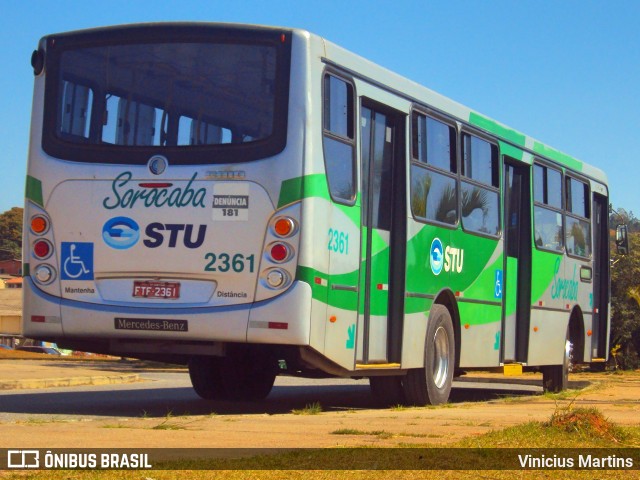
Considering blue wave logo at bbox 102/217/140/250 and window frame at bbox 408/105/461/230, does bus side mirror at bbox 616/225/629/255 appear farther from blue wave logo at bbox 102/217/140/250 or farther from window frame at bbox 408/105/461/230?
blue wave logo at bbox 102/217/140/250

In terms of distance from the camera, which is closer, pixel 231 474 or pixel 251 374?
pixel 231 474

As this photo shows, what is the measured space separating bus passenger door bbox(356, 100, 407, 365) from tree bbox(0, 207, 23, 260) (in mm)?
93957

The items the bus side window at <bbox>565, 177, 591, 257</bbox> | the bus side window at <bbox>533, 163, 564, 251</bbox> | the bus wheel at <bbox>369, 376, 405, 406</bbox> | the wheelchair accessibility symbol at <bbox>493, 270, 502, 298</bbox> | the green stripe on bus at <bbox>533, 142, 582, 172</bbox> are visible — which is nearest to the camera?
the bus wheel at <bbox>369, 376, 405, 406</bbox>

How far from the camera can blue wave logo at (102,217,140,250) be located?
11.4m

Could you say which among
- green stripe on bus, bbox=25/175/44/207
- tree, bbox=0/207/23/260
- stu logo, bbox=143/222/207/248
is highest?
tree, bbox=0/207/23/260

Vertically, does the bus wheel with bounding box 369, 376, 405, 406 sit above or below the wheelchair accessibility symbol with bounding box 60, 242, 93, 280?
below

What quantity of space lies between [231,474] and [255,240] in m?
4.50

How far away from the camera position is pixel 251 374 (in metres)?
14.9

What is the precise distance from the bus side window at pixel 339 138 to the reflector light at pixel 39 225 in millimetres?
2791

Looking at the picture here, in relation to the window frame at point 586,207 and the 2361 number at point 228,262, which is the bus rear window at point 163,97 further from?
the window frame at point 586,207

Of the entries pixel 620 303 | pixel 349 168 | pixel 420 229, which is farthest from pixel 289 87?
pixel 620 303

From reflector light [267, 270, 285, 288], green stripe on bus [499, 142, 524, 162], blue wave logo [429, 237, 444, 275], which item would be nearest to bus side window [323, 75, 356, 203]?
reflector light [267, 270, 285, 288]

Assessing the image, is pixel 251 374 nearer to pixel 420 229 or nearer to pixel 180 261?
pixel 420 229

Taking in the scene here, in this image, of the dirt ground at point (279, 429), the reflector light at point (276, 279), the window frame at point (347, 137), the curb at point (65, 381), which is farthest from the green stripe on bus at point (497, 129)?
the curb at point (65, 381)
